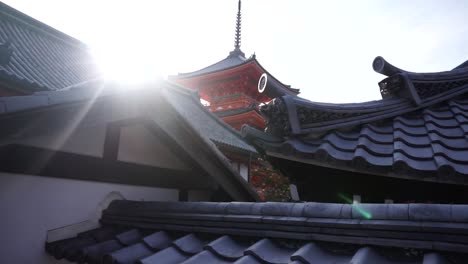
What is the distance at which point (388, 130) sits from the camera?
3.35 metres

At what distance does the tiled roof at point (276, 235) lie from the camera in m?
1.88

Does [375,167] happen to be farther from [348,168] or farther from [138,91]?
[138,91]

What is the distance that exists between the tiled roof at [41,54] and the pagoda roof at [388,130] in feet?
39.1

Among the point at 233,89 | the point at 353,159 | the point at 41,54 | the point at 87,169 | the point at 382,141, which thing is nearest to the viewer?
the point at 353,159

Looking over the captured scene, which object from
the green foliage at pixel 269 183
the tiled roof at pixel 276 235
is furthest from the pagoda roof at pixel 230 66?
the tiled roof at pixel 276 235

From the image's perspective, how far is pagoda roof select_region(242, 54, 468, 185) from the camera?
271 cm

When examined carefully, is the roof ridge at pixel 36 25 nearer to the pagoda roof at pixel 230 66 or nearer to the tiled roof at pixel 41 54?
the tiled roof at pixel 41 54

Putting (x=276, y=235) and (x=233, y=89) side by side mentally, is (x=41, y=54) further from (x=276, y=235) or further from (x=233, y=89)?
(x=276, y=235)

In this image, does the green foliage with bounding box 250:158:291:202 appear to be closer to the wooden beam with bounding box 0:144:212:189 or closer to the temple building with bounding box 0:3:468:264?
the wooden beam with bounding box 0:144:212:189

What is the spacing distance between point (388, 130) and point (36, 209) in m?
3.40

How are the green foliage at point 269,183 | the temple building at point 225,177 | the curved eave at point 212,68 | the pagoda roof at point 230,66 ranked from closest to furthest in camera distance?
the temple building at point 225,177 < the green foliage at point 269,183 < the pagoda roof at point 230,66 < the curved eave at point 212,68

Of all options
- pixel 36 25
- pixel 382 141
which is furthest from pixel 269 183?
pixel 382 141

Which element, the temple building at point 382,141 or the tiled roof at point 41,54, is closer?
the temple building at point 382,141

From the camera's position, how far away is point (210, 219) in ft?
9.34
